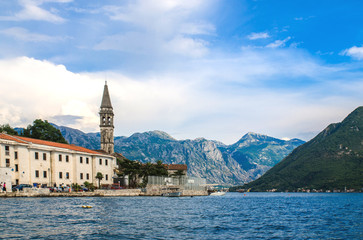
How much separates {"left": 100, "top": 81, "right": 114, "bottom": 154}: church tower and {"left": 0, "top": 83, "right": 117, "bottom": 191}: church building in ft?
146

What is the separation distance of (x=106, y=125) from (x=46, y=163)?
242 feet

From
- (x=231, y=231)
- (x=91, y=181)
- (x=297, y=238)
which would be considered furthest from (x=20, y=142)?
(x=297, y=238)

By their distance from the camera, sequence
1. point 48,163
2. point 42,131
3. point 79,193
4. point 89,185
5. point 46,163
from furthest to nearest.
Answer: point 42,131 → point 89,185 → point 48,163 → point 46,163 → point 79,193

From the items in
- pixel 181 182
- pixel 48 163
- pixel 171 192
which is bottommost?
pixel 171 192

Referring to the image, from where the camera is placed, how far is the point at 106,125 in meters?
172

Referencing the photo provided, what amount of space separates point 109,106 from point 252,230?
139m

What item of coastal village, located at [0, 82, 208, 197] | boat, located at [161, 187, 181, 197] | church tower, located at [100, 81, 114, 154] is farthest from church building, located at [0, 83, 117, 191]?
church tower, located at [100, 81, 114, 154]

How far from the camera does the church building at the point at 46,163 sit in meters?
87.7

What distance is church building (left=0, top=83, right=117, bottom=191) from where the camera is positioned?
87688 millimetres

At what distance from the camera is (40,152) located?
97188 millimetres

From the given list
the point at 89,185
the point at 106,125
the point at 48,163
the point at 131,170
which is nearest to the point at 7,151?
the point at 48,163

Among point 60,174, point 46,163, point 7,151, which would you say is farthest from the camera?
point 60,174

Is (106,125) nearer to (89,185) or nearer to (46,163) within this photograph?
(89,185)

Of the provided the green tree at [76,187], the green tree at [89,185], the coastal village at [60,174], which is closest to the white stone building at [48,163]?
the coastal village at [60,174]
